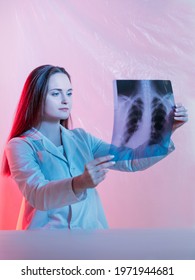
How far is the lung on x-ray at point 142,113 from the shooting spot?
1355 millimetres

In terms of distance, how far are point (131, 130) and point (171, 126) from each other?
0.12 meters

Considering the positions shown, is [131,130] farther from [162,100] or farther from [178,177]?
[178,177]

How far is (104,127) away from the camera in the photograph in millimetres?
1718

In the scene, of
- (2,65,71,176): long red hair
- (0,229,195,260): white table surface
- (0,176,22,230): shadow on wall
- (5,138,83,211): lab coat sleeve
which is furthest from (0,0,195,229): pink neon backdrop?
(0,229,195,260): white table surface

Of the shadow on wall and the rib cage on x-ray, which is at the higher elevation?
the rib cage on x-ray

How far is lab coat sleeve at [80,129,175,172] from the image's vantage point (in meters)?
1.38

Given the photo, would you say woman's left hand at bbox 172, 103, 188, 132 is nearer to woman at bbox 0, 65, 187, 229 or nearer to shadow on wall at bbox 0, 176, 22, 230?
woman at bbox 0, 65, 187, 229

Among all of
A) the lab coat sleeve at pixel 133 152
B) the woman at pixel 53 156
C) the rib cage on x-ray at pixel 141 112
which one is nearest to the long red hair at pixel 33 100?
the woman at pixel 53 156

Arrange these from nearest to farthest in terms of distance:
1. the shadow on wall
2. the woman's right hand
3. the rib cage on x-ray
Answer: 1. the woman's right hand
2. the rib cage on x-ray
3. the shadow on wall

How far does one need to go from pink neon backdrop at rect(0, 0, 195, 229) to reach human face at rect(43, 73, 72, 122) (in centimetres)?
16

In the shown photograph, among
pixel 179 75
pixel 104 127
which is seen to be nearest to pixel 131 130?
pixel 104 127

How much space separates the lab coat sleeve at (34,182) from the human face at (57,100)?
0.44 feet

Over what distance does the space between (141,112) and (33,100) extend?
0.37 metres

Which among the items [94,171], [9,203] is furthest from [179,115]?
[9,203]
